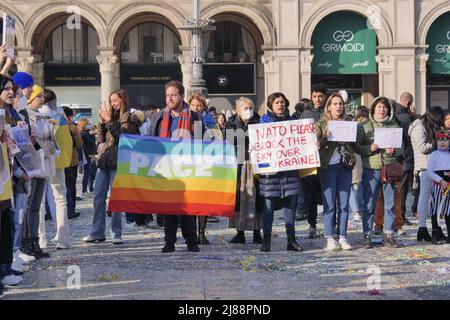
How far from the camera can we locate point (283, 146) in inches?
398

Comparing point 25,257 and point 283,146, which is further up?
point 283,146

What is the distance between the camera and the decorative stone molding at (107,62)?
33.6 meters

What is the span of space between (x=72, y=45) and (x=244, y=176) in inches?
1090

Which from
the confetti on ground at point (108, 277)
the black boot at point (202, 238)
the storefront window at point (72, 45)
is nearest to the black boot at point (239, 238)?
the black boot at point (202, 238)

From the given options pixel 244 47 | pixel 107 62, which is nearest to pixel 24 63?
pixel 107 62

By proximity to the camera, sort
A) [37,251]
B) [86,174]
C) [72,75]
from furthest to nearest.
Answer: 1. [72,75]
2. [86,174]
3. [37,251]

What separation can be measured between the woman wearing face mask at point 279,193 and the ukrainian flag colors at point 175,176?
1.47ft

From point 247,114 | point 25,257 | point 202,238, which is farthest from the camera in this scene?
point 202,238

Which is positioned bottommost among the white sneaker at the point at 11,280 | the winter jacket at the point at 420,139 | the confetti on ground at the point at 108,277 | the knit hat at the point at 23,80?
the confetti on ground at the point at 108,277

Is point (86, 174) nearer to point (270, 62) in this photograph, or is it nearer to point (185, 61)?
point (185, 61)

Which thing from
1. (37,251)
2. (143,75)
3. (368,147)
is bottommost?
(37,251)

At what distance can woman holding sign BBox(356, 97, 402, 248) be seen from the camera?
35.1 feet

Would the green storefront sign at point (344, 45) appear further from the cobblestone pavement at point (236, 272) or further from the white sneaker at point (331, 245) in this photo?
the white sneaker at point (331, 245)
